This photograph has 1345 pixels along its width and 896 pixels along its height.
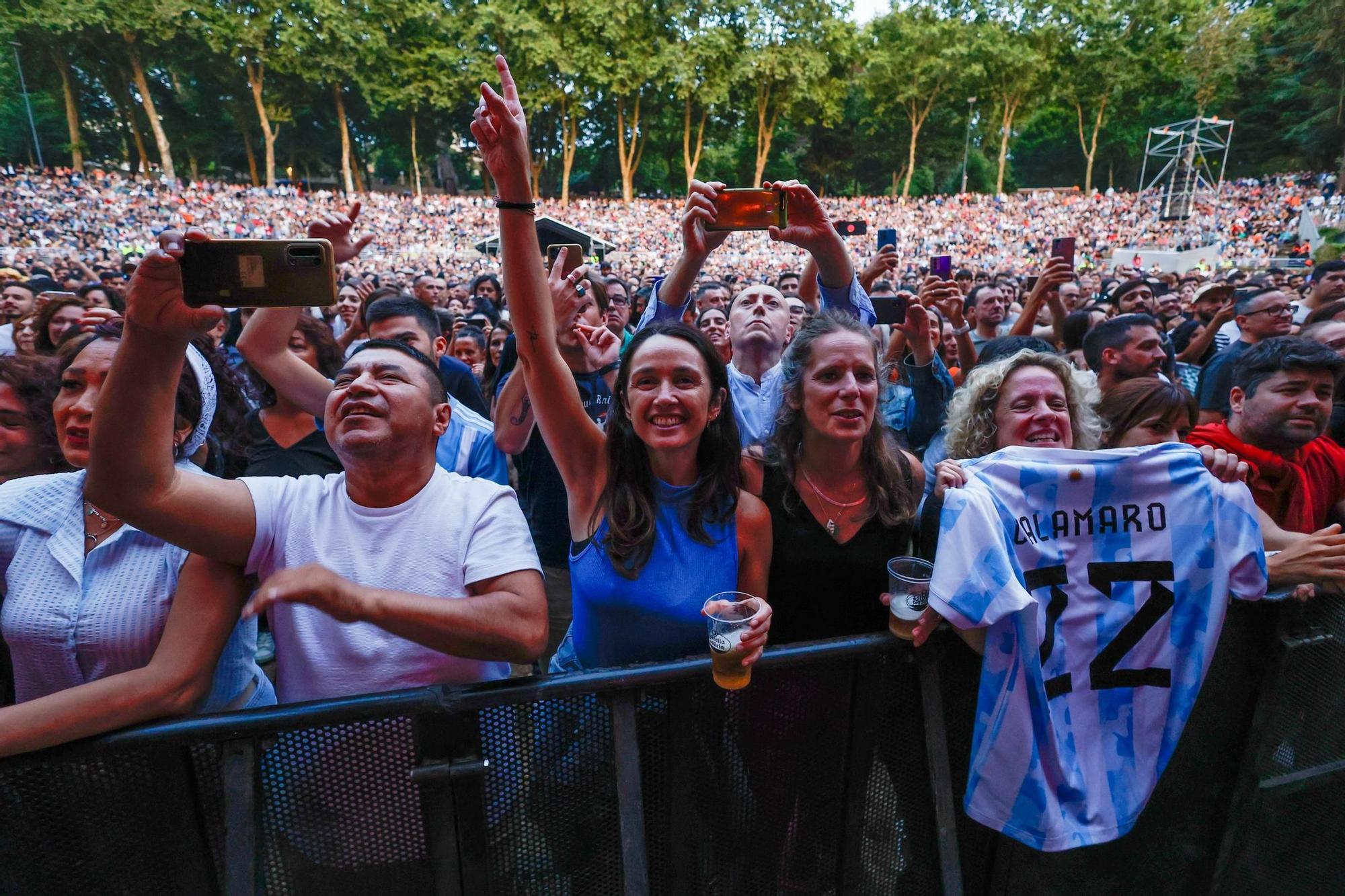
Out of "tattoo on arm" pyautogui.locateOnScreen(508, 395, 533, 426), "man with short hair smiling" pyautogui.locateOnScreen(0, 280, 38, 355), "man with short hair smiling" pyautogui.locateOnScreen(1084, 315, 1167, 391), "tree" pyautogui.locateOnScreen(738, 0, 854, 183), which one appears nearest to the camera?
"tattoo on arm" pyautogui.locateOnScreen(508, 395, 533, 426)

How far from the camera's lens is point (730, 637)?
1536 millimetres

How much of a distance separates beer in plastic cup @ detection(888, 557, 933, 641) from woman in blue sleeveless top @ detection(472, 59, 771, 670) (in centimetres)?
38

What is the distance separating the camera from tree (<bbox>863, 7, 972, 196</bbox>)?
4225 centimetres

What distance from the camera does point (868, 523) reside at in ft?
6.84

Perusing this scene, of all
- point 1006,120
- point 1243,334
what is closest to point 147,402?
point 1243,334

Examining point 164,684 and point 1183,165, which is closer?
point 164,684

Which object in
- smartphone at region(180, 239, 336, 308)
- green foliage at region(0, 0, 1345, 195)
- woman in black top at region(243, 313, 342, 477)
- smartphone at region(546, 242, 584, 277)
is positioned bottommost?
woman in black top at region(243, 313, 342, 477)

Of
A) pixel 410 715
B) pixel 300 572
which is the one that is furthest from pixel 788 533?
pixel 300 572

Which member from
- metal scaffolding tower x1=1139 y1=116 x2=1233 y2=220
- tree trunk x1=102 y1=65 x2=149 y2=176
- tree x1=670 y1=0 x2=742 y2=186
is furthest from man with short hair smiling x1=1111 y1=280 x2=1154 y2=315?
tree trunk x1=102 y1=65 x2=149 y2=176

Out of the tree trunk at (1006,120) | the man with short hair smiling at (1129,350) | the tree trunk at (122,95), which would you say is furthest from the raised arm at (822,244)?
the tree trunk at (122,95)

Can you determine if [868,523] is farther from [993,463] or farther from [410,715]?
[410,715]

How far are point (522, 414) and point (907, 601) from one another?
1.87m

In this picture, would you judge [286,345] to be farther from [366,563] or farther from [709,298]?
[709,298]

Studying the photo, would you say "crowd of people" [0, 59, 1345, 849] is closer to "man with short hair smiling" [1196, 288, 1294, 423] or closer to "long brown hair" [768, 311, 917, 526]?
"long brown hair" [768, 311, 917, 526]
